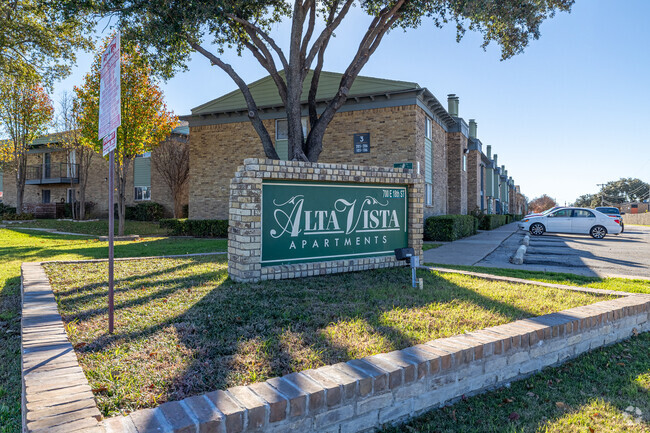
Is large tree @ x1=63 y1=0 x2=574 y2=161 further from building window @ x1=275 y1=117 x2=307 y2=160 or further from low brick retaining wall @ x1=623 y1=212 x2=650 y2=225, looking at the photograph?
low brick retaining wall @ x1=623 y1=212 x2=650 y2=225

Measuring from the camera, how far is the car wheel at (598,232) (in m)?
18.2

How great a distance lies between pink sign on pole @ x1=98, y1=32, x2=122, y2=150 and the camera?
11.7ft

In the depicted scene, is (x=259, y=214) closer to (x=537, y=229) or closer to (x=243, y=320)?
(x=243, y=320)

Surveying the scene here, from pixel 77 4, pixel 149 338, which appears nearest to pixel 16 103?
pixel 77 4

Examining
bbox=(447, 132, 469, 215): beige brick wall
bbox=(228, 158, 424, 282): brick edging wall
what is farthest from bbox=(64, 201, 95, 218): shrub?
bbox=(228, 158, 424, 282): brick edging wall

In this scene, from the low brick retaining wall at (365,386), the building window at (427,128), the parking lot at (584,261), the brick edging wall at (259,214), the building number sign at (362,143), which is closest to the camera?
the low brick retaining wall at (365,386)

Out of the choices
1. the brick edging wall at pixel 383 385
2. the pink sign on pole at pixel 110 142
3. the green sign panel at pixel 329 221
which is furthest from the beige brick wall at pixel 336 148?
the pink sign on pole at pixel 110 142

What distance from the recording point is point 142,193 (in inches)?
1094

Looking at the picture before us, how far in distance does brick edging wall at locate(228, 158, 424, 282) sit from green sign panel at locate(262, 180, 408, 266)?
0.38 feet

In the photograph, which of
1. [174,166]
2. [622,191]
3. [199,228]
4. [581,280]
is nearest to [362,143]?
[199,228]

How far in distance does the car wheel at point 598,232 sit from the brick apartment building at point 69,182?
79.7 ft

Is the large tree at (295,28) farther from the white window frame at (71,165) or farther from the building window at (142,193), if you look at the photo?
the white window frame at (71,165)

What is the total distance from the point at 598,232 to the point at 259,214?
60.8ft

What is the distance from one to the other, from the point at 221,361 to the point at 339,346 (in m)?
0.97
